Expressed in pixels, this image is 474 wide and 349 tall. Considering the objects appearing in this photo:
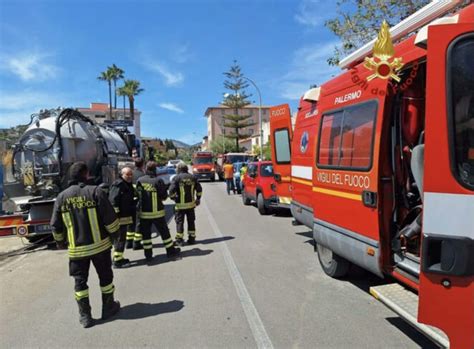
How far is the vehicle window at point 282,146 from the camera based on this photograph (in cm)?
959

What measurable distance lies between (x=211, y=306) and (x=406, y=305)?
2.26 meters

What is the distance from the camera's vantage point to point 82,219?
13.5 feet

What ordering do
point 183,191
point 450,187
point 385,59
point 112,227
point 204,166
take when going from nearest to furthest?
point 450,187 < point 385,59 < point 112,227 < point 183,191 < point 204,166

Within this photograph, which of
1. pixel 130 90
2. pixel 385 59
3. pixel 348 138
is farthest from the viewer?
pixel 130 90

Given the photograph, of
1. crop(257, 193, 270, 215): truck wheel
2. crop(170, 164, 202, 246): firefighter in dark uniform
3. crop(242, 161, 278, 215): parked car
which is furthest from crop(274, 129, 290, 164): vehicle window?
crop(170, 164, 202, 246): firefighter in dark uniform

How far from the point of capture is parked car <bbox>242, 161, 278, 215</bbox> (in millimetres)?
11312

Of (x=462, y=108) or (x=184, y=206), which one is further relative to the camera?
(x=184, y=206)

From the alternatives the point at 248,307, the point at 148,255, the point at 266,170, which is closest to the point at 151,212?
the point at 148,255

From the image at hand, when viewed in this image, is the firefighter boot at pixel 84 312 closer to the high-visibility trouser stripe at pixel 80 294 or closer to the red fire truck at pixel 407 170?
the high-visibility trouser stripe at pixel 80 294

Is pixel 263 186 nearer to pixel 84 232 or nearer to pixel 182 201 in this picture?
pixel 182 201

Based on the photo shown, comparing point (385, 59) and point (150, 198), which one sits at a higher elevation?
point (385, 59)

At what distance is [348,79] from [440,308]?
9.67 feet

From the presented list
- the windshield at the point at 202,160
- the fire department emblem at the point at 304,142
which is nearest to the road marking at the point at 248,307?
the fire department emblem at the point at 304,142

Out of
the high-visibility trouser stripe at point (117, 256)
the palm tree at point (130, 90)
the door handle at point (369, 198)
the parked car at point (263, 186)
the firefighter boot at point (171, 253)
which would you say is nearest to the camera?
the door handle at point (369, 198)
